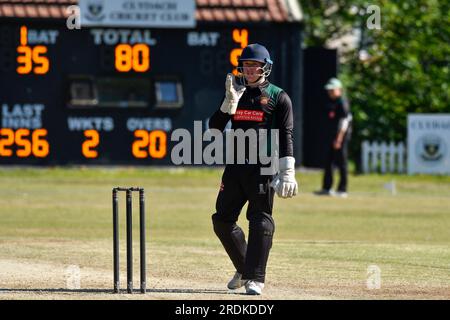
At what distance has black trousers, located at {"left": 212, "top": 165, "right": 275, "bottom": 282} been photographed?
11812mm

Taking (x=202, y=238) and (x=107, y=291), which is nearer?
(x=107, y=291)

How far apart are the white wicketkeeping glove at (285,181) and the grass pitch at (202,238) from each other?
0.89 metres

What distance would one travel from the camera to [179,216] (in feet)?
69.4

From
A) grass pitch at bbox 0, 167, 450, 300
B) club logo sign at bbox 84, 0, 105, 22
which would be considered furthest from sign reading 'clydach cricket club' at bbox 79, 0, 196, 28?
grass pitch at bbox 0, 167, 450, 300

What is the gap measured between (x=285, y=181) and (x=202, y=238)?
6.24 metres

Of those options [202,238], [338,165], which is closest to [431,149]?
[338,165]

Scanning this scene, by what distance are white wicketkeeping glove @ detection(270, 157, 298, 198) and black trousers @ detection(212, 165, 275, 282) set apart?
139mm

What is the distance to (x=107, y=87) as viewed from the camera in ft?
83.1

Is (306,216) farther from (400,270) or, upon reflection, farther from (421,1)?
(421,1)

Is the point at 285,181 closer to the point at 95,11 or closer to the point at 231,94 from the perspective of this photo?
the point at 231,94

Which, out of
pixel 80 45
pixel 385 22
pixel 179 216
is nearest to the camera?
pixel 179 216

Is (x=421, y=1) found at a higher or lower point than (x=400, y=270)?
higher

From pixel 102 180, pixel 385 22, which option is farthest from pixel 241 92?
pixel 385 22

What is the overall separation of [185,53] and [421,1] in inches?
394
